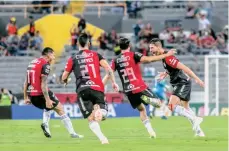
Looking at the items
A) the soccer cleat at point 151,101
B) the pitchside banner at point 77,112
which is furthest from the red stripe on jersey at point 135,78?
the pitchside banner at point 77,112

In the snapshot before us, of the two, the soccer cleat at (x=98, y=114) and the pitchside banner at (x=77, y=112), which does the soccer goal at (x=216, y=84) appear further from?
the soccer cleat at (x=98, y=114)

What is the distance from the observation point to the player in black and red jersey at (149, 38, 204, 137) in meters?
22.7

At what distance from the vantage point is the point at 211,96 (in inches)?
1570

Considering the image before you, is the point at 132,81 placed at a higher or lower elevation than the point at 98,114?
higher

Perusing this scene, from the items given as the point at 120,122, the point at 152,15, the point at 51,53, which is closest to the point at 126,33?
the point at 152,15

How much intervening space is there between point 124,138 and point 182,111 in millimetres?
1682

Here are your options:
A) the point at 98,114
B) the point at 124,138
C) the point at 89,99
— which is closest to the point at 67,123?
the point at 124,138

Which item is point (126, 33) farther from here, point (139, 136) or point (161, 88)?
point (139, 136)

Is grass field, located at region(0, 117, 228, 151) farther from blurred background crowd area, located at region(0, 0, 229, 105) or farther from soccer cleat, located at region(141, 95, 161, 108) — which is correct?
blurred background crowd area, located at region(0, 0, 229, 105)

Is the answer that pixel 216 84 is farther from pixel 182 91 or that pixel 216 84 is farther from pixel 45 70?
pixel 45 70

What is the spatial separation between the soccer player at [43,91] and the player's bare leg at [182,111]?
263 centimetres

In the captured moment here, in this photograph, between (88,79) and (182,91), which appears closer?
(88,79)

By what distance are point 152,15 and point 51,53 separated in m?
26.7

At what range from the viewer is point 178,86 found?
2356 centimetres
